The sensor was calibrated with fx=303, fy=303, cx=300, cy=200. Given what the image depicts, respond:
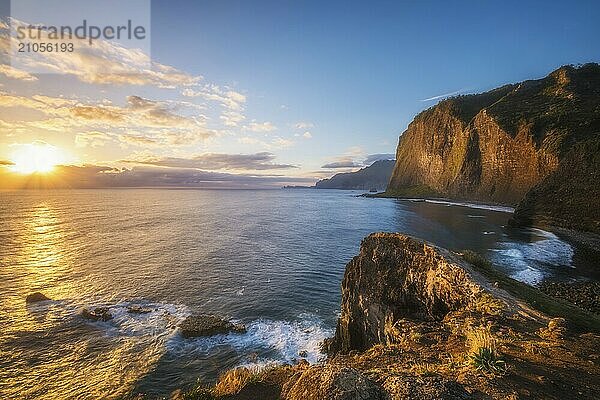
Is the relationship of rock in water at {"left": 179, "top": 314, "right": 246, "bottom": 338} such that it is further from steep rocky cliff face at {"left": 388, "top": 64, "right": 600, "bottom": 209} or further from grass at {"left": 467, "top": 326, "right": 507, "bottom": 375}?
steep rocky cliff face at {"left": 388, "top": 64, "right": 600, "bottom": 209}

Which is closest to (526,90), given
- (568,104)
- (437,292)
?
(568,104)

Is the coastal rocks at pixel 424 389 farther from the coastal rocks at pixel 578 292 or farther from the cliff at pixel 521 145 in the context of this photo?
the cliff at pixel 521 145

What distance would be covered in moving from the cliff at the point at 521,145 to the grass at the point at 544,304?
1959 inches

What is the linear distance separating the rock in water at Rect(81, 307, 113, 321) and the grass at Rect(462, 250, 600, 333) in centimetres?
2711

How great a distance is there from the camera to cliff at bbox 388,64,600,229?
5738 cm

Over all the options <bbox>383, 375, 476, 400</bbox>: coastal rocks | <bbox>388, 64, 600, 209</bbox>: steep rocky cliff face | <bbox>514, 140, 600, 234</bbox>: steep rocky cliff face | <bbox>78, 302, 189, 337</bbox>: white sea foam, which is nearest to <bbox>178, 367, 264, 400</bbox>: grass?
<bbox>383, 375, 476, 400</bbox>: coastal rocks

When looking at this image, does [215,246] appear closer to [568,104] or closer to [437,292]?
[437,292]

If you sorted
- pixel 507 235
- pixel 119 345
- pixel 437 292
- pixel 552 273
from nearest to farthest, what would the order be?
1. pixel 437 292
2. pixel 119 345
3. pixel 552 273
4. pixel 507 235

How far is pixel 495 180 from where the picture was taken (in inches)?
4220

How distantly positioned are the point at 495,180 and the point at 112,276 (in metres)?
117

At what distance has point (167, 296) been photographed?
29.8m

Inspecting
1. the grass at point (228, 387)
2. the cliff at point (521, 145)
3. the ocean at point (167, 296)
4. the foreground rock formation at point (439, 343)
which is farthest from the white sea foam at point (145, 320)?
the cliff at point (521, 145)

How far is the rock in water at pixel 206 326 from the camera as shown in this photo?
2269 cm

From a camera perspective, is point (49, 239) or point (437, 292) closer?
point (437, 292)
